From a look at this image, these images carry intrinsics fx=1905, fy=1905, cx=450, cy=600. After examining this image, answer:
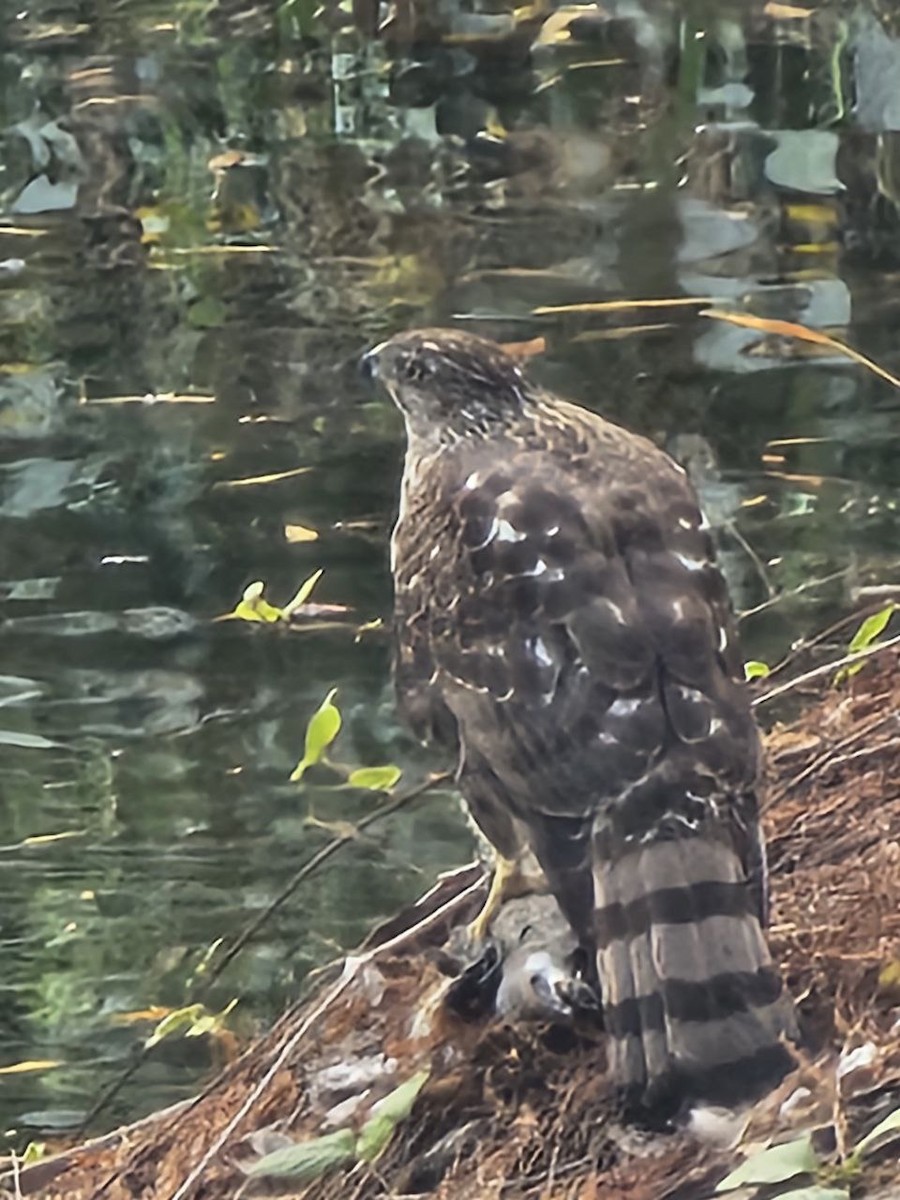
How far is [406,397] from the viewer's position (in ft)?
5.95

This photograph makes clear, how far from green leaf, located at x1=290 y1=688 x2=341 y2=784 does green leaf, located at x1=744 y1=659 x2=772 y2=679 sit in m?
0.39

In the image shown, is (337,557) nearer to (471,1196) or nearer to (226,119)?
(226,119)

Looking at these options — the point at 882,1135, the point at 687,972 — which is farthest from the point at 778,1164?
the point at 687,972

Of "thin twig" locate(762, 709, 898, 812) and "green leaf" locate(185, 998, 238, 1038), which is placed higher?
"thin twig" locate(762, 709, 898, 812)

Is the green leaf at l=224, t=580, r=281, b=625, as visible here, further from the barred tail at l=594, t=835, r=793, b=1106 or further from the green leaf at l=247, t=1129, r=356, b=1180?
the green leaf at l=247, t=1129, r=356, b=1180

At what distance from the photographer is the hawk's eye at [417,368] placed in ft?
5.92

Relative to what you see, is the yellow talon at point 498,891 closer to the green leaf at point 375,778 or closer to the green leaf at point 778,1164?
the green leaf at point 375,778

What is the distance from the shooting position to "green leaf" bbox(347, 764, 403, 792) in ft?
5.98

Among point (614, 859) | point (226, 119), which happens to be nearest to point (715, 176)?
point (226, 119)

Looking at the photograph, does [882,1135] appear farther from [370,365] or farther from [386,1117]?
[370,365]

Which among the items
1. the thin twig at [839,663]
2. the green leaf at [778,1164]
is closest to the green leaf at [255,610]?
the thin twig at [839,663]

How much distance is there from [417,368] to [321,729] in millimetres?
356

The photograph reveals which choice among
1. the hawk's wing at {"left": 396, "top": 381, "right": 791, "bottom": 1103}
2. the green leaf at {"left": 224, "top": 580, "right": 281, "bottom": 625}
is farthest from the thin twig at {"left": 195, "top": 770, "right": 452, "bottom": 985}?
the green leaf at {"left": 224, "top": 580, "right": 281, "bottom": 625}

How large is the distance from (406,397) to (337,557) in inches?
6.5
